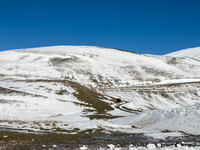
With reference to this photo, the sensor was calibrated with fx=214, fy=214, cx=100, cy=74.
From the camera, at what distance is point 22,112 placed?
35281 mm

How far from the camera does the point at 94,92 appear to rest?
64938 mm

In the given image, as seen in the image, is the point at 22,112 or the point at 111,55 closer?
the point at 22,112

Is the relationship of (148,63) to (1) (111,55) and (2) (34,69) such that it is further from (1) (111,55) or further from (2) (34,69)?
(2) (34,69)

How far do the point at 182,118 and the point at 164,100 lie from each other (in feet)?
159

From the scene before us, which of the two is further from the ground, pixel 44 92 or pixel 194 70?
pixel 194 70

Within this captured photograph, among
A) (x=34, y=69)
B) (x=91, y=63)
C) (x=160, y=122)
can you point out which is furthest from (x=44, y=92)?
(x=91, y=63)

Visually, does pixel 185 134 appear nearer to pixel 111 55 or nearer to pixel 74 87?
pixel 74 87

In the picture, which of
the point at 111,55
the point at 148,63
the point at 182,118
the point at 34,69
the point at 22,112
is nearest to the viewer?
Result: the point at 182,118

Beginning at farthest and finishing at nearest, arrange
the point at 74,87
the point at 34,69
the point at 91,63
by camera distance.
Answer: the point at 91,63, the point at 34,69, the point at 74,87

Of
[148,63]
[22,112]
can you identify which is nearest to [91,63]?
[148,63]

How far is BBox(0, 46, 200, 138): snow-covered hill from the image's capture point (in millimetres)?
26553

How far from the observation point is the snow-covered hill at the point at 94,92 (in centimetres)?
2655

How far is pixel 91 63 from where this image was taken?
106875 millimetres

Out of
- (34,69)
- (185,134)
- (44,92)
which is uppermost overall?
(34,69)
